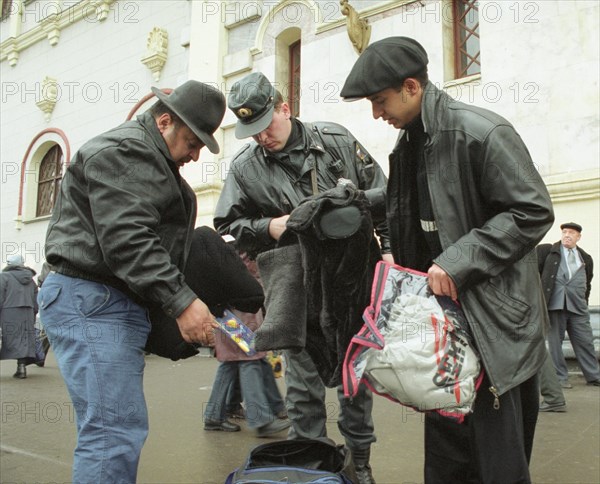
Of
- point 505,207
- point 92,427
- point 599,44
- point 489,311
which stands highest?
point 599,44

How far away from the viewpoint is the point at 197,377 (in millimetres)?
7320

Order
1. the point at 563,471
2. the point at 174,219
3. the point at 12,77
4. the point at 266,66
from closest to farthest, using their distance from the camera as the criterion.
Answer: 1. the point at 174,219
2. the point at 563,471
3. the point at 266,66
4. the point at 12,77

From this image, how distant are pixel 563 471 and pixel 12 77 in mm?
17386

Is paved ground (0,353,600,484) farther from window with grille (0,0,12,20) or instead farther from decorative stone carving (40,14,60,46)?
window with grille (0,0,12,20)

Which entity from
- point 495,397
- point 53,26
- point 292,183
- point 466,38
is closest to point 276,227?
point 292,183

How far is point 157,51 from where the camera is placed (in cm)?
1250

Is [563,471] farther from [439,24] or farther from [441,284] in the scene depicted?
[439,24]

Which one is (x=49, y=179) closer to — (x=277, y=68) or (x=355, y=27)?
(x=277, y=68)

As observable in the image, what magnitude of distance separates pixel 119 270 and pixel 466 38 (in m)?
7.82

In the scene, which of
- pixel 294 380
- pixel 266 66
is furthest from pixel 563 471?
pixel 266 66

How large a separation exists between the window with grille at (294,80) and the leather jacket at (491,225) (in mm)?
8633

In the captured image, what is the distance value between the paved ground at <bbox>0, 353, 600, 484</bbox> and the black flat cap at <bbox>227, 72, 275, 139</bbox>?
77.6 inches

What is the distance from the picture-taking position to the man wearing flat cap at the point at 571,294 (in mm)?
6477

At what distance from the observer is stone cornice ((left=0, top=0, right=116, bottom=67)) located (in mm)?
14234
